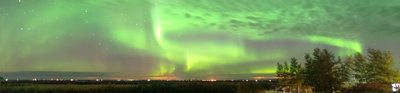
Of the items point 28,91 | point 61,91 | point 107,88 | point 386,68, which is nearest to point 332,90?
point 386,68

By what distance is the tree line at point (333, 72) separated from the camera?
Answer: 4809 centimetres

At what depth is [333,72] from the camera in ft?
158

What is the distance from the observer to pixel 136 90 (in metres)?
52.3

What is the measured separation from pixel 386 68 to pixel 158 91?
45.4m

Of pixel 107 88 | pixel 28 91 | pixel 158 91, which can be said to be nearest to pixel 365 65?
pixel 158 91

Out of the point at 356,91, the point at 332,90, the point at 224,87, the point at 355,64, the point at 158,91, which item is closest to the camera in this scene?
the point at 356,91

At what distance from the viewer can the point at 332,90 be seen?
46.9 m

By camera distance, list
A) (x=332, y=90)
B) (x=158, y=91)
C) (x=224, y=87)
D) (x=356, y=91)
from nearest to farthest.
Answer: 1. (x=356, y=91)
2. (x=332, y=90)
3. (x=158, y=91)
4. (x=224, y=87)

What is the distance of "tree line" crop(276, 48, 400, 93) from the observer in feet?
158

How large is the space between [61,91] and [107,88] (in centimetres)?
794

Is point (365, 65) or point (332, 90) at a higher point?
point (365, 65)

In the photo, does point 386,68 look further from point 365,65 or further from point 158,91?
point 158,91

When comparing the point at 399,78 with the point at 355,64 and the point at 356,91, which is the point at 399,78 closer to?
the point at 355,64

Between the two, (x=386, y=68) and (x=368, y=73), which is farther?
(x=368, y=73)
